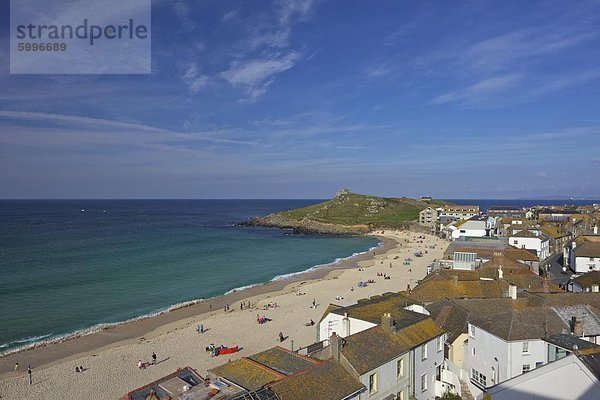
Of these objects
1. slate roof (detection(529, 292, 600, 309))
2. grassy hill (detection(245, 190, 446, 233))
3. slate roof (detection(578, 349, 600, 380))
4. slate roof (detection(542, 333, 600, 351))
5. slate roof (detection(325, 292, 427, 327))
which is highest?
slate roof (detection(578, 349, 600, 380))

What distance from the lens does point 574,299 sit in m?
21.7

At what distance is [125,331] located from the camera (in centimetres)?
3528

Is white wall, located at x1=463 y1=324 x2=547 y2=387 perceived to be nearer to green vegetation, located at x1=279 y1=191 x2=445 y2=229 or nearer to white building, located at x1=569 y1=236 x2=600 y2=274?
white building, located at x1=569 y1=236 x2=600 y2=274

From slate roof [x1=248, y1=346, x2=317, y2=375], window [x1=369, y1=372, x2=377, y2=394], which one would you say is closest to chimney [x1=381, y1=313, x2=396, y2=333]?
window [x1=369, y1=372, x2=377, y2=394]

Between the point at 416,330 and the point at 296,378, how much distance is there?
7372 mm

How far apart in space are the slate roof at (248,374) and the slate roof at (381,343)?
9.55ft

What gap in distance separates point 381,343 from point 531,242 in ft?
150

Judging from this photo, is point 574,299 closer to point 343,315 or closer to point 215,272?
point 343,315

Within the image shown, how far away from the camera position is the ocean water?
3903 centimetres

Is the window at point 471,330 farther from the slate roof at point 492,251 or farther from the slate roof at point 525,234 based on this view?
the slate roof at point 525,234

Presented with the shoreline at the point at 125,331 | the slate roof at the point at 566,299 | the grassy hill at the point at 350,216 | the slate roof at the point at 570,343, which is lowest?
the shoreline at the point at 125,331

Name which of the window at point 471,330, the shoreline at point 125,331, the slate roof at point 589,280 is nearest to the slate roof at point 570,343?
the window at point 471,330

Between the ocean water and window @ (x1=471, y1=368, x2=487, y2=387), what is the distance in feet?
98.8

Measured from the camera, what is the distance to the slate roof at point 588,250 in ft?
140
